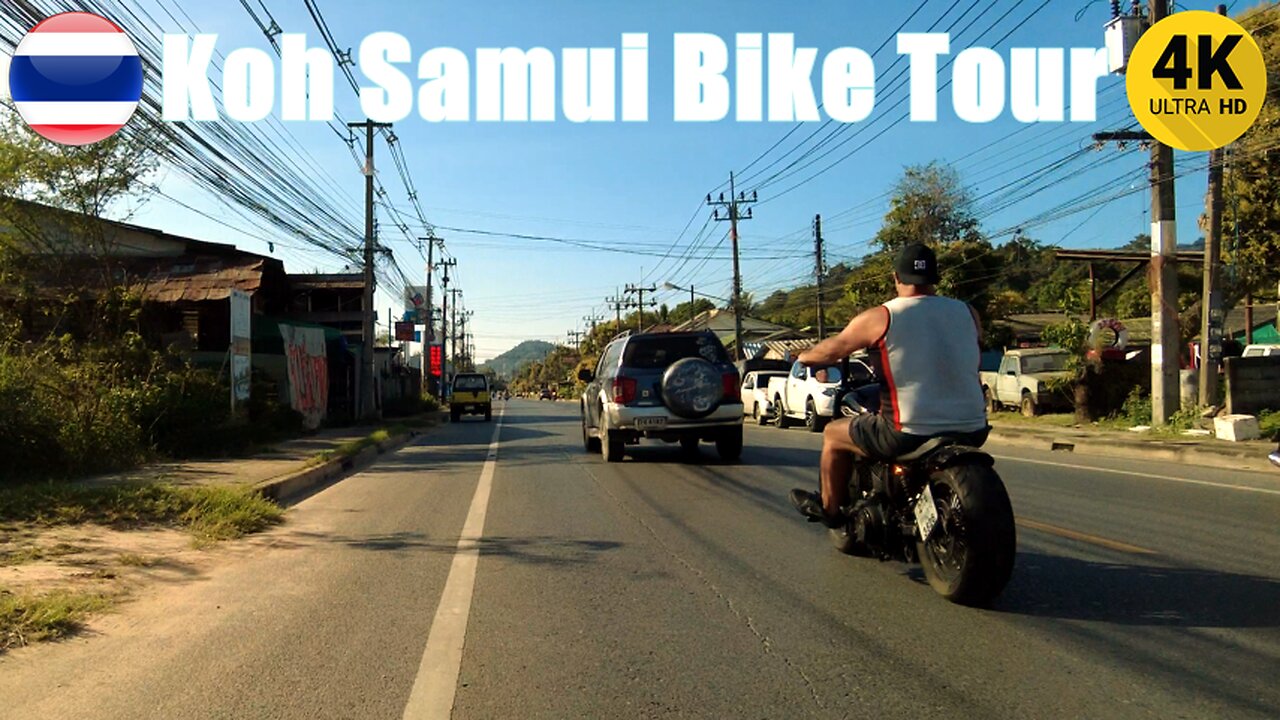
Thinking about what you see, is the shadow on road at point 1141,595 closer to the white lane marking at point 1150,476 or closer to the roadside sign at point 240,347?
the white lane marking at point 1150,476

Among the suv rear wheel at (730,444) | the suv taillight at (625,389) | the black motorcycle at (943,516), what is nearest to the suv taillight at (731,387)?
the suv rear wheel at (730,444)

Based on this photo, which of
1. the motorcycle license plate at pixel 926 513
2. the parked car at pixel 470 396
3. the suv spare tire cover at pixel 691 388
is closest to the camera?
the motorcycle license plate at pixel 926 513

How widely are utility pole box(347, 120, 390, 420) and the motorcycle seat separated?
2542 centimetres

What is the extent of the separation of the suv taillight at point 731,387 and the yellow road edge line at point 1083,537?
18.3 ft

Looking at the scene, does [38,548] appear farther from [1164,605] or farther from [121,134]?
[121,134]

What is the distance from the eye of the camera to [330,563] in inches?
284

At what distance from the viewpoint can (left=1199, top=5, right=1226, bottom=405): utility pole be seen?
1817cm

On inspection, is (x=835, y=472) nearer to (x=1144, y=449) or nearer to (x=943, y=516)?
(x=943, y=516)

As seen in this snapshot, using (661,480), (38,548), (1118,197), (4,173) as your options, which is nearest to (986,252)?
(1118,197)

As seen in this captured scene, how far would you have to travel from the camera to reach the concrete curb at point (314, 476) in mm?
11164

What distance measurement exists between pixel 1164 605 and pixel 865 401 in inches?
82.3

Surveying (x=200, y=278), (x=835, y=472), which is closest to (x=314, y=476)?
(x=835, y=472)

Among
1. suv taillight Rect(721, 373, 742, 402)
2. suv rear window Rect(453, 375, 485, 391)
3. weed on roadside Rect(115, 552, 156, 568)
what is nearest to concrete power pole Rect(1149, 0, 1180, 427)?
suv taillight Rect(721, 373, 742, 402)

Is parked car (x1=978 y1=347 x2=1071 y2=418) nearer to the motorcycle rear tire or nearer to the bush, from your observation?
the bush
